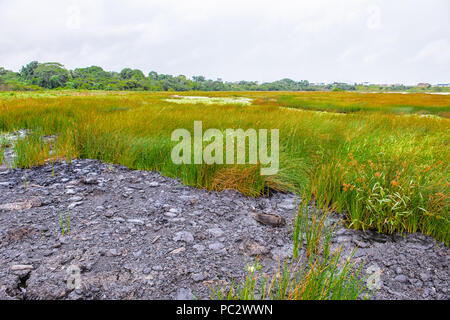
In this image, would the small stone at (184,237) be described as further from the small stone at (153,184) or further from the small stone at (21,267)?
the small stone at (153,184)

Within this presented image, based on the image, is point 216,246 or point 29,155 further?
point 29,155

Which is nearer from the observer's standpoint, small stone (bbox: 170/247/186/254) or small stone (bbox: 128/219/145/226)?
small stone (bbox: 170/247/186/254)

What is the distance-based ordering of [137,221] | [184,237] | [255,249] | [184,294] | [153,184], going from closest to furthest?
[184,294], [255,249], [184,237], [137,221], [153,184]

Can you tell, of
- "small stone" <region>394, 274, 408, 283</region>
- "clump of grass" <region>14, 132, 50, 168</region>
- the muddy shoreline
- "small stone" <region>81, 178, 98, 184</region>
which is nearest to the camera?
the muddy shoreline

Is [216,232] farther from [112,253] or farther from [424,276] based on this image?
[424,276]

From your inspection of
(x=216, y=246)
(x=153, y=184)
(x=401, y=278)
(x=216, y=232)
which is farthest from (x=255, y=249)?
(x=153, y=184)

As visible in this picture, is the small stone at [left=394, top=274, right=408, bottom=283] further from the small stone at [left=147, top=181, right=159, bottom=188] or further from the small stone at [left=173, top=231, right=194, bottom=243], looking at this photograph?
the small stone at [left=147, top=181, right=159, bottom=188]

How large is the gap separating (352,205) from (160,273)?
2531 mm

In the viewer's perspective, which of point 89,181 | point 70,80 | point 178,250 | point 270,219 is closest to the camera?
point 178,250

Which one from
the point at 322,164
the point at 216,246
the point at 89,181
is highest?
the point at 322,164

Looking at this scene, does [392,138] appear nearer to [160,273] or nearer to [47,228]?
[160,273]

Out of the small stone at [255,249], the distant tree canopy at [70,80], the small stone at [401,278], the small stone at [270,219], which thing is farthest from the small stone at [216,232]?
the distant tree canopy at [70,80]

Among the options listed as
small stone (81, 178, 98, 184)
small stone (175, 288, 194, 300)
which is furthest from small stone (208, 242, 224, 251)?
small stone (81, 178, 98, 184)
